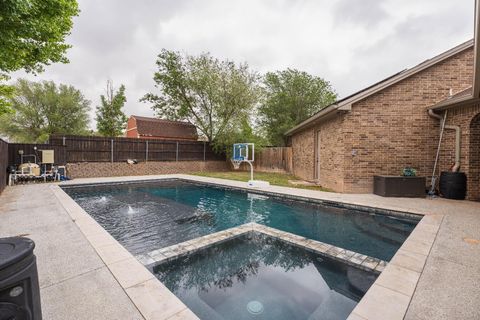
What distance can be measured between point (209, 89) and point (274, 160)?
23.6ft

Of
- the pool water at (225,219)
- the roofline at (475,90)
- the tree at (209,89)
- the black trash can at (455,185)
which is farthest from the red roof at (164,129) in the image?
the black trash can at (455,185)

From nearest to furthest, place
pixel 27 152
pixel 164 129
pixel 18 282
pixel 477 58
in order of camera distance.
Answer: pixel 18 282 → pixel 477 58 → pixel 27 152 → pixel 164 129

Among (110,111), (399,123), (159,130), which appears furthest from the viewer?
(159,130)

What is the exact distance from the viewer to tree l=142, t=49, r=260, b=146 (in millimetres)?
17141

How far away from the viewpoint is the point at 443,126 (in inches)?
288

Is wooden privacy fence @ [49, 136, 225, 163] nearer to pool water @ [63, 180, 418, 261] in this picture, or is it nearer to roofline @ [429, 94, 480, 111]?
pool water @ [63, 180, 418, 261]

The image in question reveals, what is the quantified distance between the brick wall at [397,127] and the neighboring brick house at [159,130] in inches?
649

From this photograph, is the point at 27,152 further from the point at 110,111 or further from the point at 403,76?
the point at 403,76

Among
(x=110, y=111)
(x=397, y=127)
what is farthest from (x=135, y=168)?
Result: (x=397, y=127)

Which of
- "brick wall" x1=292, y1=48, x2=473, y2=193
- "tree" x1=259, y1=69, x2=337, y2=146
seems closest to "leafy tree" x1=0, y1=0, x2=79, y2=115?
"brick wall" x1=292, y1=48, x2=473, y2=193

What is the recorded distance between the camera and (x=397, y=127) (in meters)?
7.64

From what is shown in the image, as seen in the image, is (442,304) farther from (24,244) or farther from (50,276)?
(50,276)

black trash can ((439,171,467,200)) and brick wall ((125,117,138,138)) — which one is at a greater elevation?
brick wall ((125,117,138,138))

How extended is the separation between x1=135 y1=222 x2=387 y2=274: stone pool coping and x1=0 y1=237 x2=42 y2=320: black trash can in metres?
1.92
